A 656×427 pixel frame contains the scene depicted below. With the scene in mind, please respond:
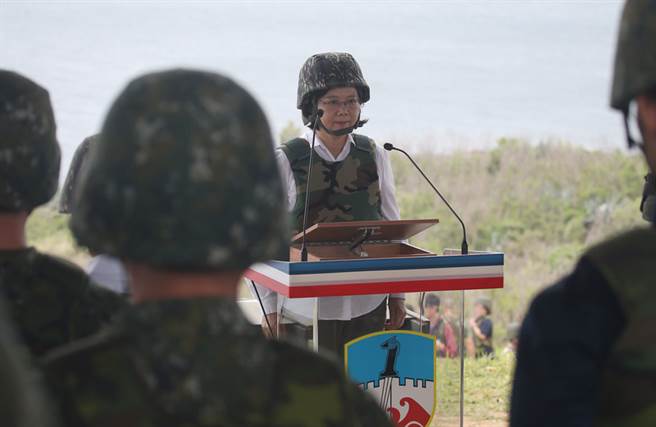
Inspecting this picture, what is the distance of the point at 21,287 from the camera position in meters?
1.52

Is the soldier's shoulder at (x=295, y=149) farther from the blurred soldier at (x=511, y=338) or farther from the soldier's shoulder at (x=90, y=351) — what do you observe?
the soldier's shoulder at (x=90, y=351)

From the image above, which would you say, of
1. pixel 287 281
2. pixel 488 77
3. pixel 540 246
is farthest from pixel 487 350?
pixel 287 281

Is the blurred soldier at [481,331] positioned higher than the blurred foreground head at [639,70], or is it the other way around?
the blurred foreground head at [639,70]

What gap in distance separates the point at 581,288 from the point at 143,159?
0.62 metres

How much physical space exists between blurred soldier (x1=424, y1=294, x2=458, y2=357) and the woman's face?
0.96 meters

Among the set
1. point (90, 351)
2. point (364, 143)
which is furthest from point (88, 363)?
point (364, 143)

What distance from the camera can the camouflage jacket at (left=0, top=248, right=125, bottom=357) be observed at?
59.2 inches

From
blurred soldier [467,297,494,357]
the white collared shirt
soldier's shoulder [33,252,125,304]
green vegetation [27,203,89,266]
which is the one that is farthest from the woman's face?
soldier's shoulder [33,252,125,304]

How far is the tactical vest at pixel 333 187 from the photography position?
453cm

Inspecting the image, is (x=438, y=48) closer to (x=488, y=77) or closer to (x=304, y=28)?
(x=488, y=77)

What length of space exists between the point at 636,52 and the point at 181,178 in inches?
26.6

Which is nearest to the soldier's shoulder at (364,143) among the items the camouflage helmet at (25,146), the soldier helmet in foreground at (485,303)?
the soldier helmet in foreground at (485,303)

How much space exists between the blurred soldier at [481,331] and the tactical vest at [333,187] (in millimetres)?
2691

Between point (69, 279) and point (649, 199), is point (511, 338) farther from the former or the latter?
point (69, 279)
